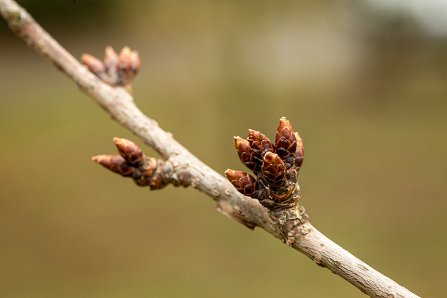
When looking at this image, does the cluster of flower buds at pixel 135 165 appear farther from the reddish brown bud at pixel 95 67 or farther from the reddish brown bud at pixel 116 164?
the reddish brown bud at pixel 95 67

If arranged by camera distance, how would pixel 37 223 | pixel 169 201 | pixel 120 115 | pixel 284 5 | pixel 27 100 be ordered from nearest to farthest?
pixel 120 115
pixel 37 223
pixel 169 201
pixel 284 5
pixel 27 100

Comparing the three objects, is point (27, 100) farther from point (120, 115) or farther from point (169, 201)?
point (120, 115)

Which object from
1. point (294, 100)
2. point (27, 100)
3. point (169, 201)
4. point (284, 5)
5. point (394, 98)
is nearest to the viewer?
point (169, 201)

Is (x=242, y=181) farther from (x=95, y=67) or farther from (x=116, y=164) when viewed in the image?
(x=95, y=67)

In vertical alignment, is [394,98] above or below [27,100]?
above

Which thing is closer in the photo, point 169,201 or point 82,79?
point 82,79

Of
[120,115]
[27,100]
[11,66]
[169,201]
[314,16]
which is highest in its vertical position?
[314,16]

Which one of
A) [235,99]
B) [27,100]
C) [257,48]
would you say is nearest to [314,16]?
[257,48]

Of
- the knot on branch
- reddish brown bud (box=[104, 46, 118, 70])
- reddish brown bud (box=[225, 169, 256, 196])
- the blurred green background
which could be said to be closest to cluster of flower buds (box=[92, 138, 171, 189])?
the knot on branch
